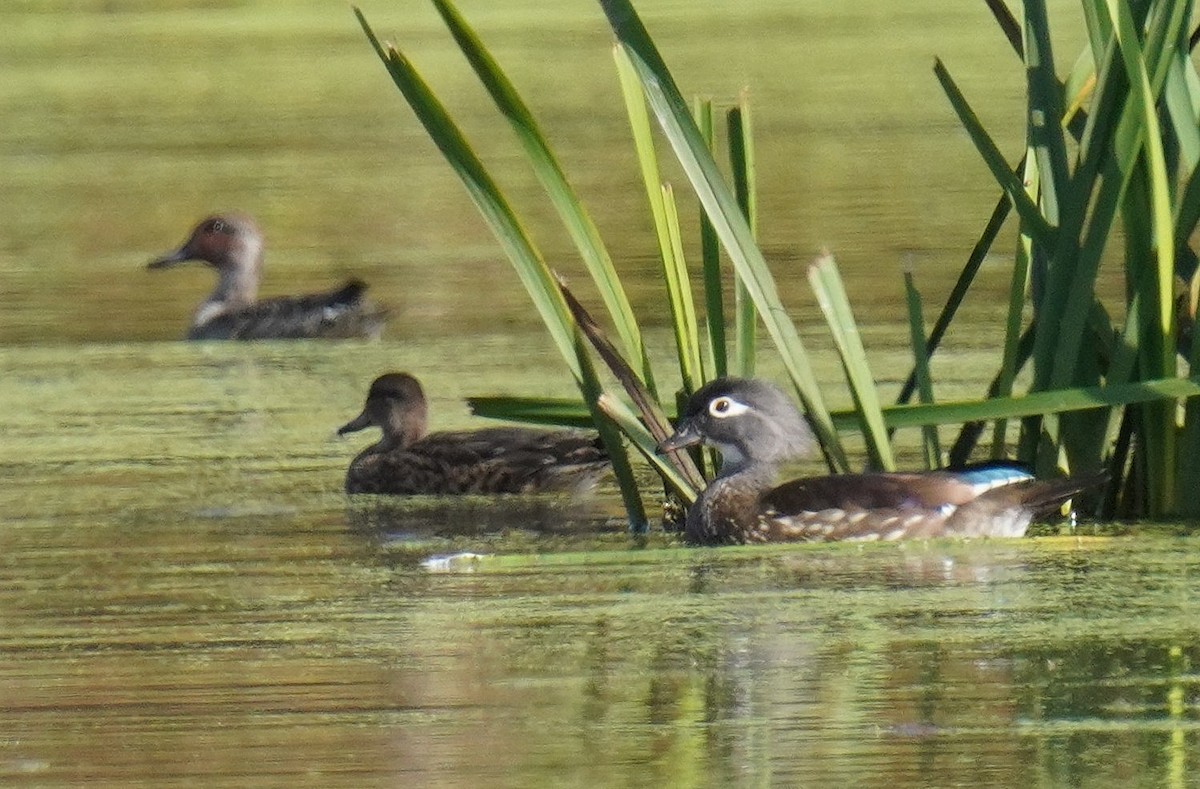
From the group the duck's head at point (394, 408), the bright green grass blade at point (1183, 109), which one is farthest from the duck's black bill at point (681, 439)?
the duck's head at point (394, 408)

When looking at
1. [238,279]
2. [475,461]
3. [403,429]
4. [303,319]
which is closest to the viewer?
[475,461]

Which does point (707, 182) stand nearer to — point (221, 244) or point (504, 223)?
point (504, 223)

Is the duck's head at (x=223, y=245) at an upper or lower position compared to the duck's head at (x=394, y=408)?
upper

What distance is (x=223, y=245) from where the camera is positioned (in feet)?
36.5

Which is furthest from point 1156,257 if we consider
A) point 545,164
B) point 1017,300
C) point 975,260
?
point 545,164

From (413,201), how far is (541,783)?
28.8 feet

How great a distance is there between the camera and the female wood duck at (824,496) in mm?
5625

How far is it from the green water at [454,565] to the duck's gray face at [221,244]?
26 centimetres

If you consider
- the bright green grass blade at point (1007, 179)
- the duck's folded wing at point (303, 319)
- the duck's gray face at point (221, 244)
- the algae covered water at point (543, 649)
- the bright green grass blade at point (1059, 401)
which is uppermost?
the duck's gray face at point (221, 244)

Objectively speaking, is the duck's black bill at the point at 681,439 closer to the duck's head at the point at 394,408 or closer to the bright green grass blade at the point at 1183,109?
the bright green grass blade at the point at 1183,109

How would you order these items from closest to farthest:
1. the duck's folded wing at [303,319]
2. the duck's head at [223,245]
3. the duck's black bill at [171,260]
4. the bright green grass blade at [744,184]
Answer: the bright green grass blade at [744,184] < the duck's folded wing at [303,319] < the duck's head at [223,245] < the duck's black bill at [171,260]

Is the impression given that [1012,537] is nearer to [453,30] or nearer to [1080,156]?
[1080,156]

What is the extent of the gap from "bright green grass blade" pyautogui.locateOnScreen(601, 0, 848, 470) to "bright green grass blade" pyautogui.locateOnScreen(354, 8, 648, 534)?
376 mm

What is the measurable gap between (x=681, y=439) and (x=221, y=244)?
555cm
